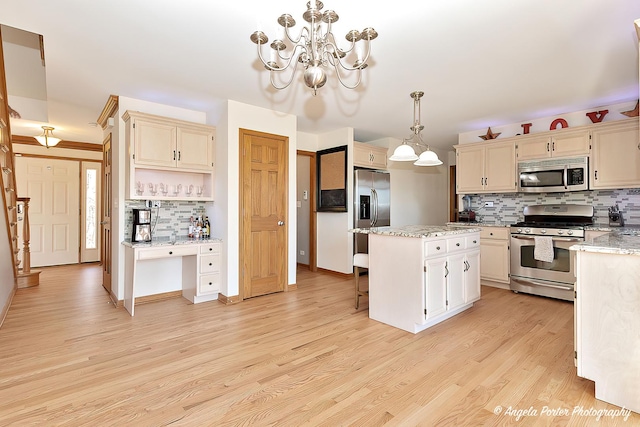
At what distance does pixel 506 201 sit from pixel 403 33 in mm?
3579

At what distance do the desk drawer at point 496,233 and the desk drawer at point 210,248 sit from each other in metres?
3.44

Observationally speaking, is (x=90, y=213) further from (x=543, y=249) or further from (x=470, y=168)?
(x=543, y=249)

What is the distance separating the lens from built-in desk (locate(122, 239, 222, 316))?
335cm

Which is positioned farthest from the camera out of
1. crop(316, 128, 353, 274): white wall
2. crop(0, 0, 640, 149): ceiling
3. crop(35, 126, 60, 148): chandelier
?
crop(316, 128, 353, 274): white wall

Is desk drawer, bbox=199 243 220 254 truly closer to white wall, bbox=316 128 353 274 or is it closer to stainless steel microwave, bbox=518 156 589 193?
white wall, bbox=316 128 353 274

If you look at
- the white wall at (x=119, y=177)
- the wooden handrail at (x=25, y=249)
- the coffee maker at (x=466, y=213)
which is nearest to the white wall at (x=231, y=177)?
the white wall at (x=119, y=177)

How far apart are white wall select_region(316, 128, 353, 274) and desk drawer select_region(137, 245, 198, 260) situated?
7.89 feet

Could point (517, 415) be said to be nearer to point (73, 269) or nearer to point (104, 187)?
point (104, 187)

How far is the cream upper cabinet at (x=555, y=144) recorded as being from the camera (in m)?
3.96

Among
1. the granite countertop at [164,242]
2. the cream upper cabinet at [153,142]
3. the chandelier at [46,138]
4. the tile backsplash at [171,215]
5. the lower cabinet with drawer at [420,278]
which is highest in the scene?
the chandelier at [46,138]

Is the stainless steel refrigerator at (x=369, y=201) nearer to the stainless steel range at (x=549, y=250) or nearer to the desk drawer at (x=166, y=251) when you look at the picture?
the stainless steel range at (x=549, y=250)

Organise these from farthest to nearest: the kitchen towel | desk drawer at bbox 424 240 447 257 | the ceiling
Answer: the kitchen towel
desk drawer at bbox 424 240 447 257
the ceiling

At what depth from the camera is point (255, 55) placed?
8.83ft

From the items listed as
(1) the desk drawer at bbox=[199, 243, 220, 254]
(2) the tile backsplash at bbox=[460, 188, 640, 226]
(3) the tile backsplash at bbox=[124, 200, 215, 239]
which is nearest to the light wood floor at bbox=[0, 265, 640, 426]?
(1) the desk drawer at bbox=[199, 243, 220, 254]
